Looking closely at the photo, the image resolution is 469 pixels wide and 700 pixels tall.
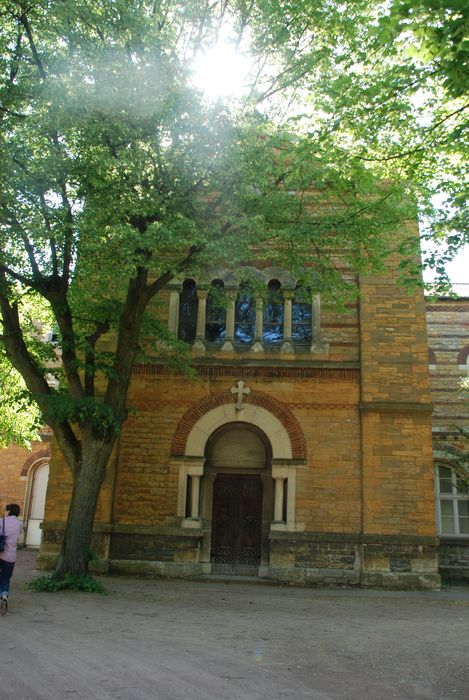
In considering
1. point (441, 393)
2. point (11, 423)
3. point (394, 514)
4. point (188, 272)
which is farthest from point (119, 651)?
point (441, 393)

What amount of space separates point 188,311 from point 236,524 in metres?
5.48

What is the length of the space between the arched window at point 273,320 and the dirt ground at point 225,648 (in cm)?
652

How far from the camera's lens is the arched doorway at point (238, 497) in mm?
14445

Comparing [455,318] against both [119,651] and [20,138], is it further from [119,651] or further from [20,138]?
[119,651]

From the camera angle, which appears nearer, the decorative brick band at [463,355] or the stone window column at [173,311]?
the stone window column at [173,311]

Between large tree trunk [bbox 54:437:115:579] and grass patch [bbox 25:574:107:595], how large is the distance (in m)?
0.11

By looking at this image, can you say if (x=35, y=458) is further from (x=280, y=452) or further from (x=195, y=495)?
(x=280, y=452)

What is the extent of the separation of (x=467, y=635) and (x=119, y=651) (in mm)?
4899

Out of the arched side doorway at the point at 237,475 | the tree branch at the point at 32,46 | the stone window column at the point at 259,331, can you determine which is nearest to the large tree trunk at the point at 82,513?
the arched side doorway at the point at 237,475

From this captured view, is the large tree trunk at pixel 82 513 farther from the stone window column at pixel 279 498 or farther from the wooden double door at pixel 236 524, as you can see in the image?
the stone window column at pixel 279 498

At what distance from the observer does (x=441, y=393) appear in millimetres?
19562

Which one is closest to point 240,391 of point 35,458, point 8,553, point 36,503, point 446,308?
point 8,553

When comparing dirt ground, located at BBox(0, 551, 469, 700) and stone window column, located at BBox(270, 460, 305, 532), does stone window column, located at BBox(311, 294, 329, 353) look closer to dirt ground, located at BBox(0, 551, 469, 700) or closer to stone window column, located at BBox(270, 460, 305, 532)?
stone window column, located at BBox(270, 460, 305, 532)

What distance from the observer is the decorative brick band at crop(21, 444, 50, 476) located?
2208 centimetres
